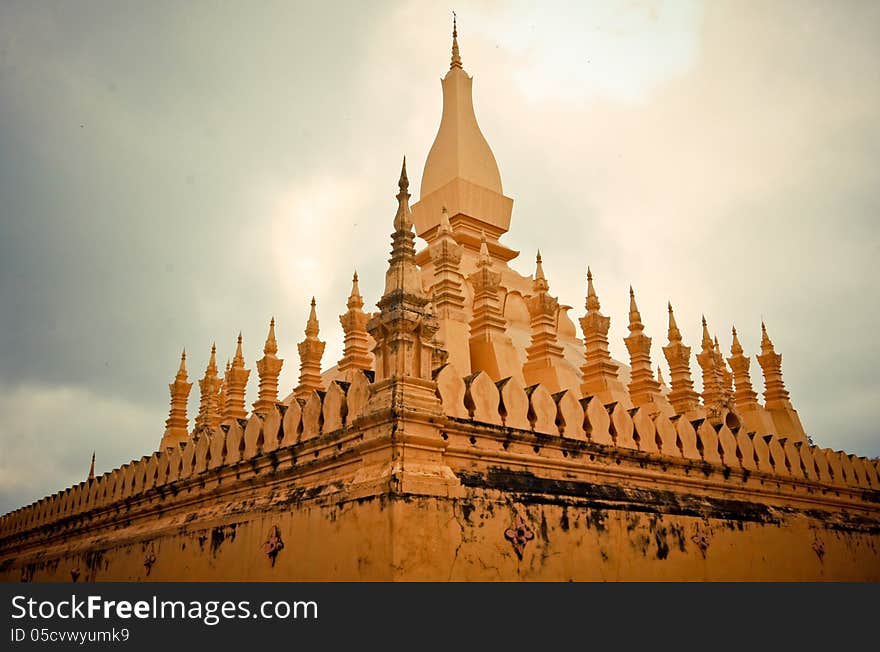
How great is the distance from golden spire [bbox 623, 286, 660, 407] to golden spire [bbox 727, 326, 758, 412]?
132 inches

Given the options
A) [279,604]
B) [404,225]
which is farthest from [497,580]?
[404,225]

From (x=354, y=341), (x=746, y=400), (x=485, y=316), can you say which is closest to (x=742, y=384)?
(x=746, y=400)

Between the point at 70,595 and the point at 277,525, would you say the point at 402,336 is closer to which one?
the point at 277,525

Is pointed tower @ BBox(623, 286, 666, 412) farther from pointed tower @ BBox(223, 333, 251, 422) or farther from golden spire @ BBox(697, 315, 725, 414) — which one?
pointed tower @ BBox(223, 333, 251, 422)

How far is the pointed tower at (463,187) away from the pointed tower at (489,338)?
5.04 m

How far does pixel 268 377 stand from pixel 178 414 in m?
3.63

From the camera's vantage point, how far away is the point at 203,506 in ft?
31.4

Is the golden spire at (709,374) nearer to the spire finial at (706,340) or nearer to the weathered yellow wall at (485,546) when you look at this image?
the spire finial at (706,340)

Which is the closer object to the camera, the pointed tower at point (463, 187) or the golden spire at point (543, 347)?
the golden spire at point (543, 347)

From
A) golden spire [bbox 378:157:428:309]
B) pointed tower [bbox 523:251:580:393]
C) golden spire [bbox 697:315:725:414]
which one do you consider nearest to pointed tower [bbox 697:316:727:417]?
golden spire [bbox 697:315:725:414]

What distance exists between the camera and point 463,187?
720 inches

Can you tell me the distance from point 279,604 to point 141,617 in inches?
44.7

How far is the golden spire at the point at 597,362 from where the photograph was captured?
13352 mm

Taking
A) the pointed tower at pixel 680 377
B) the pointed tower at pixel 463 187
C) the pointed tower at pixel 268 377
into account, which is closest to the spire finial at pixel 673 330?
the pointed tower at pixel 680 377
